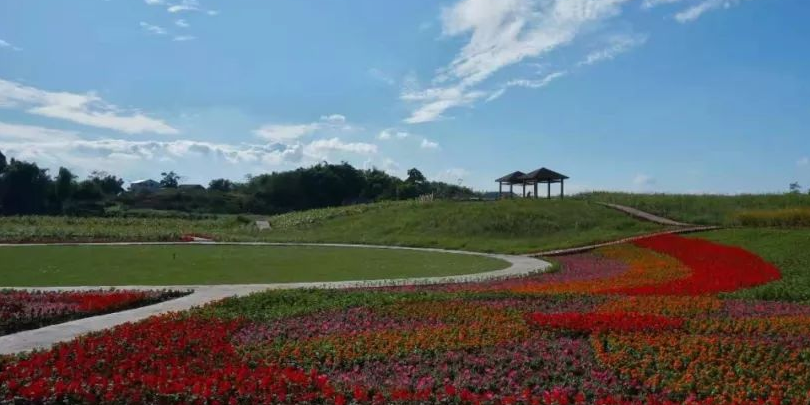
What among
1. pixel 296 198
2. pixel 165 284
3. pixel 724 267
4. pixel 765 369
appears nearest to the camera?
A: pixel 765 369

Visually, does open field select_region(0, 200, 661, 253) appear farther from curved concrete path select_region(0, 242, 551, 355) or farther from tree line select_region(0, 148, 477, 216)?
tree line select_region(0, 148, 477, 216)

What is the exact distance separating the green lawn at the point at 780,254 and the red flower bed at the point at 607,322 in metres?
4.24

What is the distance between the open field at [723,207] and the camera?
93.6ft

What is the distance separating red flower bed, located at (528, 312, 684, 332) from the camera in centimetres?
789

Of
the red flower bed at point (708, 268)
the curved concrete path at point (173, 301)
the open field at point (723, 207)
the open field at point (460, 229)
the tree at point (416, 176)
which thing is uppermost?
the tree at point (416, 176)

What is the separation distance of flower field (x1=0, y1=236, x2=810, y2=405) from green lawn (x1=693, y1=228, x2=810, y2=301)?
47.0 inches

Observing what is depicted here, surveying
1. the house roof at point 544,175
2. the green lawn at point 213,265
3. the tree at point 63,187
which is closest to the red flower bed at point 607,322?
the green lawn at point 213,265

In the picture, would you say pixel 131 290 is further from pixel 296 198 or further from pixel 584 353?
pixel 296 198

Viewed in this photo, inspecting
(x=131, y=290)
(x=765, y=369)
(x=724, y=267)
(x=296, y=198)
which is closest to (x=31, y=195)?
(x=296, y=198)

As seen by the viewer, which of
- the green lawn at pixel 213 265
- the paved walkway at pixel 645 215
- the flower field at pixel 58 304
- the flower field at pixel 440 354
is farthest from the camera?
the paved walkway at pixel 645 215

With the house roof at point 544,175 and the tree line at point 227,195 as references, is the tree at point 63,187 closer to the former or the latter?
the tree line at point 227,195

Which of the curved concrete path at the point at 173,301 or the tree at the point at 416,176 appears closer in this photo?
the curved concrete path at the point at 173,301

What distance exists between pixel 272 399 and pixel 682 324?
17.8 ft

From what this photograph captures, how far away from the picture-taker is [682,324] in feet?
27.2
